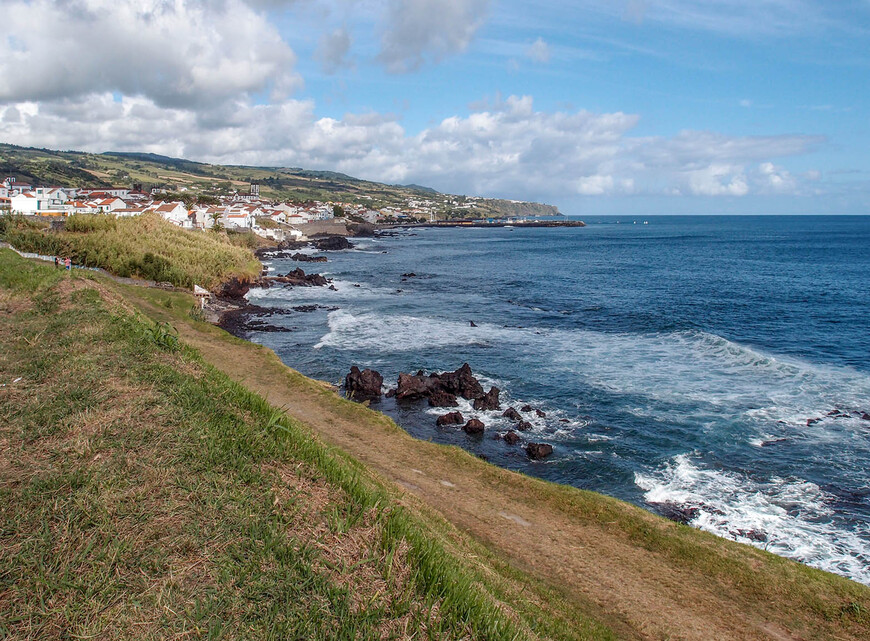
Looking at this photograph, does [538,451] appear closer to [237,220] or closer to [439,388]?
[439,388]

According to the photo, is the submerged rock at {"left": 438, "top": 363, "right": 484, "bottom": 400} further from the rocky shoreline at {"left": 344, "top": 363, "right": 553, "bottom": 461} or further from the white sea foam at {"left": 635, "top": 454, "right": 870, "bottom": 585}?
the white sea foam at {"left": 635, "top": 454, "right": 870, "bottom": 585}

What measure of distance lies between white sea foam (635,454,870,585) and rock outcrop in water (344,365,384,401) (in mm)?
10860

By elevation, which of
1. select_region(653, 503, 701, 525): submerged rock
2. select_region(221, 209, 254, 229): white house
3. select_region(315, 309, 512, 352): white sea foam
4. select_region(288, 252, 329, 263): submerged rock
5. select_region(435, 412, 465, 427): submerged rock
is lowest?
Result: select_region(653, 503, 701, 525): submerged rock

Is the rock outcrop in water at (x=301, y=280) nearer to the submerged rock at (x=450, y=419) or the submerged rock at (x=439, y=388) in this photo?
the submerged rock at (x=439, y=388)

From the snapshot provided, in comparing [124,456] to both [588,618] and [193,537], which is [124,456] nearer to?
→ [193,537]

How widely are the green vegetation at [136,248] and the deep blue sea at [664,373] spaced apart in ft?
16.2

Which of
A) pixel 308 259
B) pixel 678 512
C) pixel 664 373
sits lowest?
pixel 678 512

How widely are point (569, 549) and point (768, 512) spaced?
7.54 metres

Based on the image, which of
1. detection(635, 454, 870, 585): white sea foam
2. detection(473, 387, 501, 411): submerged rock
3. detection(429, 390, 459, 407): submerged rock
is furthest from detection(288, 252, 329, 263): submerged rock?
detection(635, 454, 870, 585): white sea foam

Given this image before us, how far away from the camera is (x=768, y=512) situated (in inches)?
607

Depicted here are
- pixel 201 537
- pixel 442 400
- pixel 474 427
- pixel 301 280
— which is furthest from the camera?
pixel 301 280

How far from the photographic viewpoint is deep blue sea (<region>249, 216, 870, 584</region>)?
16.3m

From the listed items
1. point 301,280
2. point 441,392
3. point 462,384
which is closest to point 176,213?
point 301,280

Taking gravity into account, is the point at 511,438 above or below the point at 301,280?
below
